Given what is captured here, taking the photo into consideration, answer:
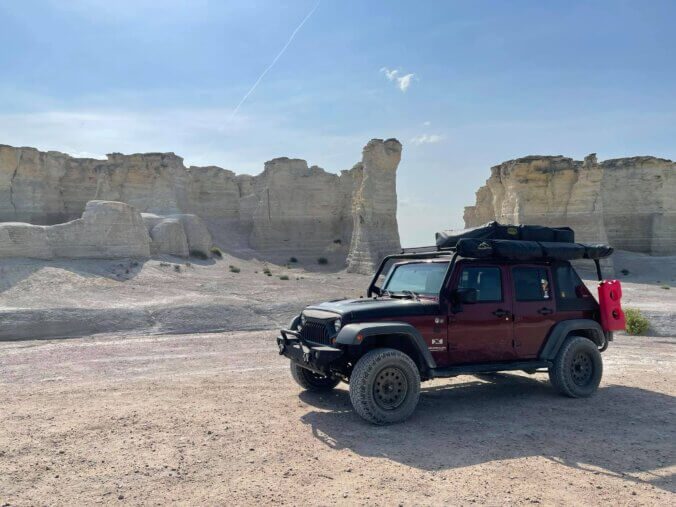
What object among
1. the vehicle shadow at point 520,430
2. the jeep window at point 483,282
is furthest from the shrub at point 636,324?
the jeep window at point 483,282

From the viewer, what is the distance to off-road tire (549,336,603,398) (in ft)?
22.7

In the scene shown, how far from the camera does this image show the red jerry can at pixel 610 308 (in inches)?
285

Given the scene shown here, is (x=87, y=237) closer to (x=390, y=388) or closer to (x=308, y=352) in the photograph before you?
(x=308, y=352)

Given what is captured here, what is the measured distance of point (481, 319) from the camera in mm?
6457

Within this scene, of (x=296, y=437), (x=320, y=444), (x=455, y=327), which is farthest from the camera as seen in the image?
(x=455, y=327)

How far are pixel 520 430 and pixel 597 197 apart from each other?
1241 inches

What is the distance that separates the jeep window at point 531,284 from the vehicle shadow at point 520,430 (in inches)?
54.7

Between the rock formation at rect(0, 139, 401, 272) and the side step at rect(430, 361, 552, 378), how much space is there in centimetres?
2356

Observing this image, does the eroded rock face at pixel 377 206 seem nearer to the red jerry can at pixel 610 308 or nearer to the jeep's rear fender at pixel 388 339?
the red jerry can at pixel 610 308

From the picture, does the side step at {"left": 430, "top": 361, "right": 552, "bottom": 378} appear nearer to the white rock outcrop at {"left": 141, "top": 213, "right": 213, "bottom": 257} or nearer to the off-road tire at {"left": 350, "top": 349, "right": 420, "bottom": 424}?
the off-road tire at {"left": 350, "top": 349, "right": 420, "bottom": 424}

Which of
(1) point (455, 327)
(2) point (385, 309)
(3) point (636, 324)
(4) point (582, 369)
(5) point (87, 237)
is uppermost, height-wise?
(5) point (87, 237)

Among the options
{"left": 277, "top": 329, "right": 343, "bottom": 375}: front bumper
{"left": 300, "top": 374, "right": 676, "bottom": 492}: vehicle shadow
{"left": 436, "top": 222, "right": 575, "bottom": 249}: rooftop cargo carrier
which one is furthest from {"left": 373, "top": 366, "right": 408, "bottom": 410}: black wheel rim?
{"left": 436, "top": 222, "right": 575, "bottom": 249}: rooftop cargo carrier

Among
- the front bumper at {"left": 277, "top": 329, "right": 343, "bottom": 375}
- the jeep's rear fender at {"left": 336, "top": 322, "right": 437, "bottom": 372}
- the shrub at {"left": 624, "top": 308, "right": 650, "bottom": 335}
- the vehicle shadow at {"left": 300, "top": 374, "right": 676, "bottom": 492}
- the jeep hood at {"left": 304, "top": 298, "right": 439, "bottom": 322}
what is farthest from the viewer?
the shrub at {"left": 624, "top": 308, "right": 650, "bottom": 335}

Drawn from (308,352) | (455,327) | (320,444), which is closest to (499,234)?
(455,327)
